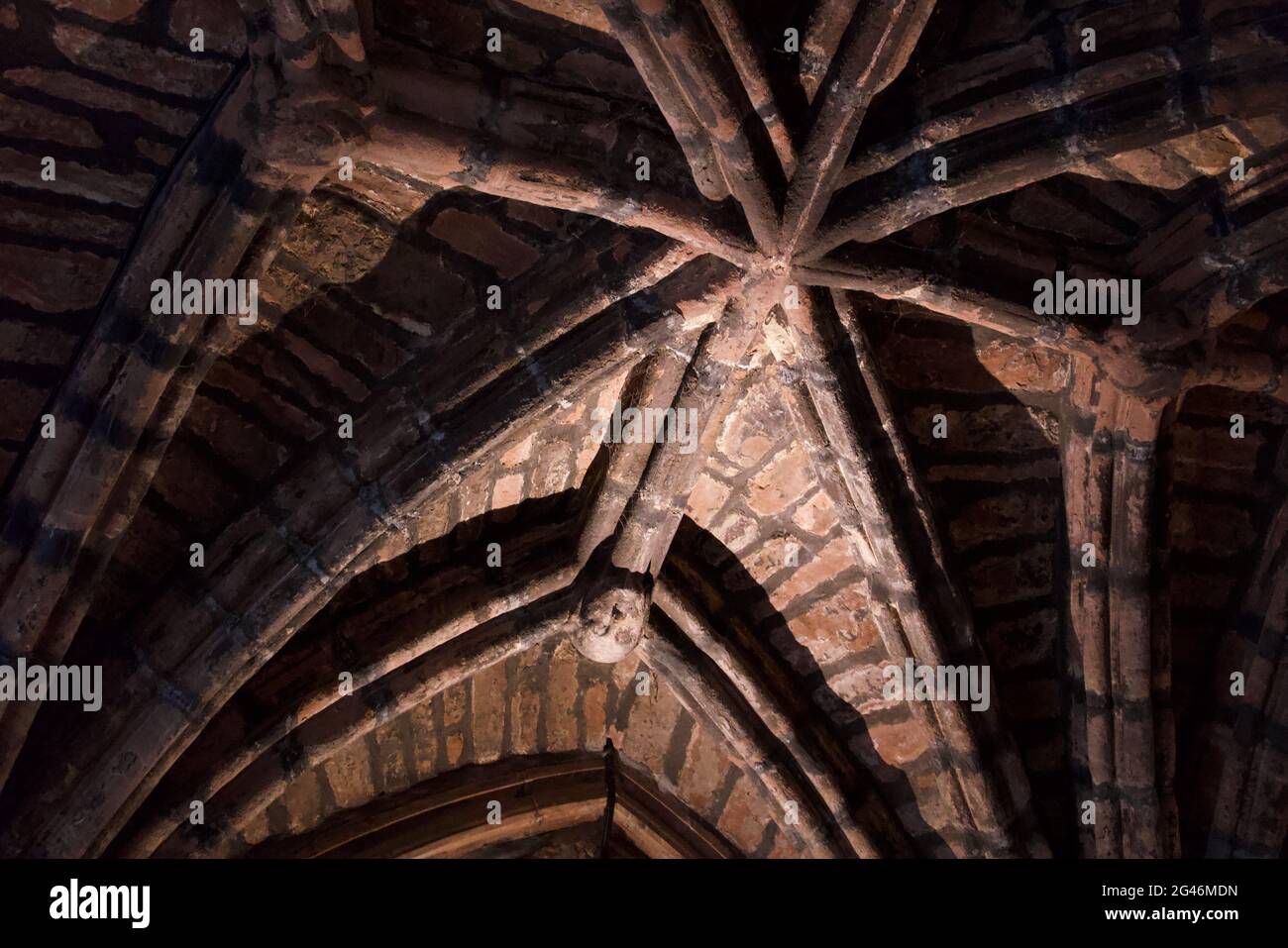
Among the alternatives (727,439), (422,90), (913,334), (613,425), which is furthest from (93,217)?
(913,334)

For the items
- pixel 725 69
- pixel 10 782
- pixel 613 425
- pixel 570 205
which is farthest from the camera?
pixel 613 425

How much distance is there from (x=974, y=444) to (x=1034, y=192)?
94 cm

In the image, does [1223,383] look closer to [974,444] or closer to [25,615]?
[974,444]

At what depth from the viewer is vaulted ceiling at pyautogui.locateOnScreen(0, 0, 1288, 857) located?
4.12 m

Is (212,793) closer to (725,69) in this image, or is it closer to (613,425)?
(613,425)

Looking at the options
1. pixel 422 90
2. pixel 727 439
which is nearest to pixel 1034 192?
pixel 727 439

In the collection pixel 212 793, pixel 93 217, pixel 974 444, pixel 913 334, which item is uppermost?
pixel 93 217

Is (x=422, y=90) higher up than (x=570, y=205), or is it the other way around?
(x=422, y=90)

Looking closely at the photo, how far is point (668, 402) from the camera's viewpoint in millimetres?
4688

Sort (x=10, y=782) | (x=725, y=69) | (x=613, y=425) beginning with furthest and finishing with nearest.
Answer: (x=613, y=425) → (x=10, y=782) → (x=725, y=69)

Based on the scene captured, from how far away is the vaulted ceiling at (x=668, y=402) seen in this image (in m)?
4.12

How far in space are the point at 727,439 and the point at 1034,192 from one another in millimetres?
1348

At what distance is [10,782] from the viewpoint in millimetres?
4527

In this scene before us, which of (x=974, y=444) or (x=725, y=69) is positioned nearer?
(x=725, y=69)
